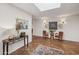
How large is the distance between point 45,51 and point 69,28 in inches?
24.9

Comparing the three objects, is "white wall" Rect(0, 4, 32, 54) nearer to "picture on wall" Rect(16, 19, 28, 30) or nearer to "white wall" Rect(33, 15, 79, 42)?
"picture on wall" Rect(16, 19, 28, 30)

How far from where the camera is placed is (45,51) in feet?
6.72

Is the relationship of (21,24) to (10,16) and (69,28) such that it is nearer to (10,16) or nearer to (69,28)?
(10,16)

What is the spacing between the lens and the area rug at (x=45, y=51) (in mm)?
2020

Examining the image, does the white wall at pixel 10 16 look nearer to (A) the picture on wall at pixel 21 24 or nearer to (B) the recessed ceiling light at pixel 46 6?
(A) the picture on wall at pixel 21 24

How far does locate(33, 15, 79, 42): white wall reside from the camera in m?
2.01

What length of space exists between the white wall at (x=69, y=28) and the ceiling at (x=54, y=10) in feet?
0.31

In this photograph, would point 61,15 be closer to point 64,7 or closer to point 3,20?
point 64,7

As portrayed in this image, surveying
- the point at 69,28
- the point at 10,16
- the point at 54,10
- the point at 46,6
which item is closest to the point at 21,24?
the point at 10,16

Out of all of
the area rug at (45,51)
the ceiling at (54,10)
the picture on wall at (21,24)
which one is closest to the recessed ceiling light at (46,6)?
the ceiling at (54,10)
